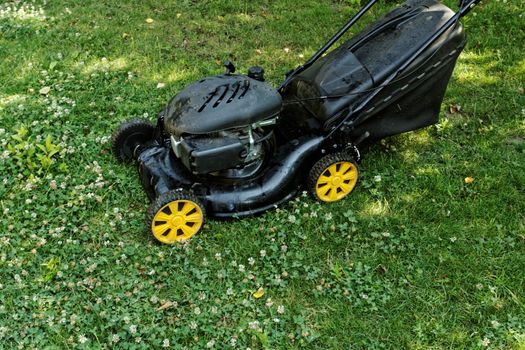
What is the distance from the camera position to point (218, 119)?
3123 millimetres

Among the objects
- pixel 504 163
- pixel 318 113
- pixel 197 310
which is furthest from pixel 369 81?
pixel 197 310

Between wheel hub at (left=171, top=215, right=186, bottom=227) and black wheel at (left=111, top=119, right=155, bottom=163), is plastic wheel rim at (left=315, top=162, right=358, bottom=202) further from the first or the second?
black wheel at (left=111, top=119, right=155, bottom=163)

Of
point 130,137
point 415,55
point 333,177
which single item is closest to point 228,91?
point 333,177

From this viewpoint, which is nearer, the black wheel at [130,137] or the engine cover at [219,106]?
the engine cover at [219,106]

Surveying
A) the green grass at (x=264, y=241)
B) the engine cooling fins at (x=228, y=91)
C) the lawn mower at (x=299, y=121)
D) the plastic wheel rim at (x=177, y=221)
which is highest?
the engine cooling fins at (x=228, y=91)

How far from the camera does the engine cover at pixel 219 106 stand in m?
3.12

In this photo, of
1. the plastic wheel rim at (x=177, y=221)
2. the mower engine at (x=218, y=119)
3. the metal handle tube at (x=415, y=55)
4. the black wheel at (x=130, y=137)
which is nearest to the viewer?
the mower engine at (x=218, y=119)

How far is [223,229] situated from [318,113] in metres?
0.89

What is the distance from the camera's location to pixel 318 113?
3523mm

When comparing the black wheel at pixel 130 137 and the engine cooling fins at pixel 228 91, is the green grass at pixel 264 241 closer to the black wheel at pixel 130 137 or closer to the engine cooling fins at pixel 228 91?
the black wheel at pixel 130 137

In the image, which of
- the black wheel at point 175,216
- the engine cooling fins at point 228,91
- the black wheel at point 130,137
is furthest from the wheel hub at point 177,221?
the black wheel at point 130,137

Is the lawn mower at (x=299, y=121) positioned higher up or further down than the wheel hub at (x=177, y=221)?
higher up

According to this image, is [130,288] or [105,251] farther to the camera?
[105,251]

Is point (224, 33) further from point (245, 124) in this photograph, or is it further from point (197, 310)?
point (197, 310)
